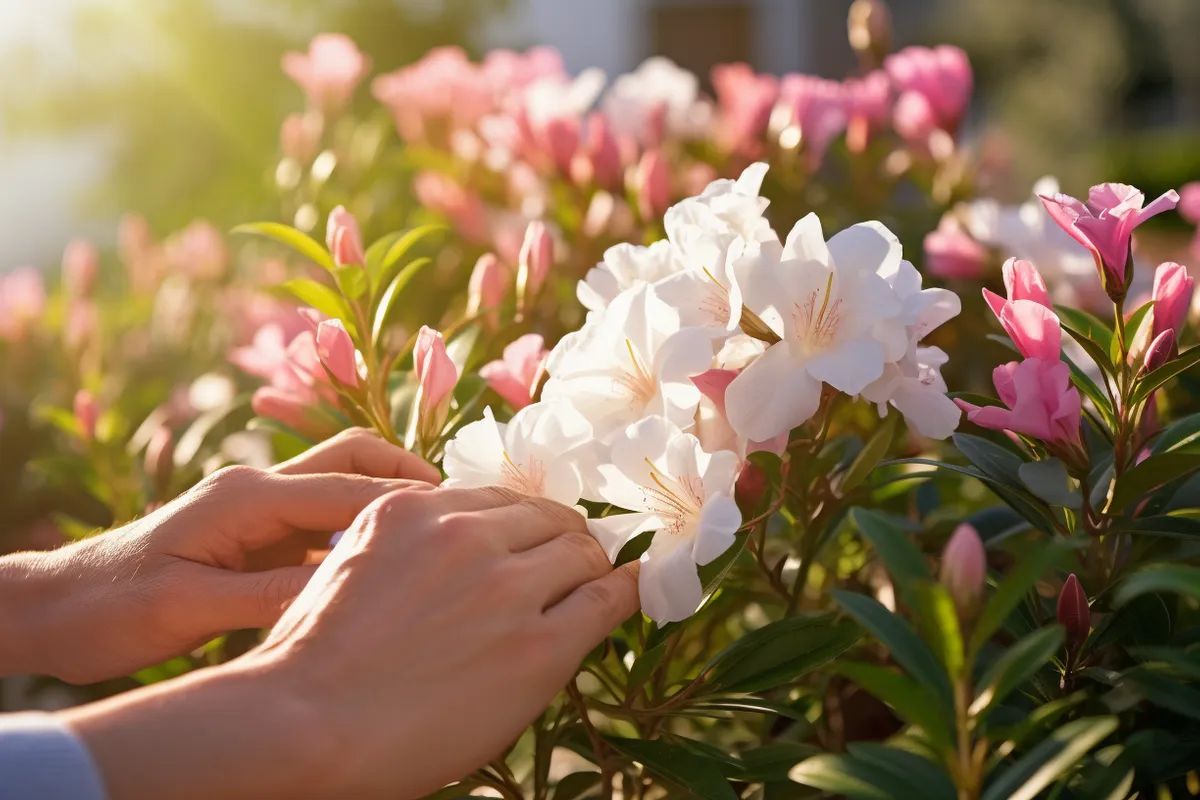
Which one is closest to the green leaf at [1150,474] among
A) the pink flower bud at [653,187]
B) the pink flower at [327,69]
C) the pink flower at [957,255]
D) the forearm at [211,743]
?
the forearm at [211,743]

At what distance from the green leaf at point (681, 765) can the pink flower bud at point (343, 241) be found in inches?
21.7

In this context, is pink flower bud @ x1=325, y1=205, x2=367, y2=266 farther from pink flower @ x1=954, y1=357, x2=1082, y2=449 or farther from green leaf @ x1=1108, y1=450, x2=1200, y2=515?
green leaf @ x1=1108, y1=450, x2=1200, y2=515

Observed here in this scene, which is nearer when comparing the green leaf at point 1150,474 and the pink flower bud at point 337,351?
the green leaf at point 1150,474

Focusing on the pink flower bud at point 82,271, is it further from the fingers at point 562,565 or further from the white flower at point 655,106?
the fingers at point 562,565

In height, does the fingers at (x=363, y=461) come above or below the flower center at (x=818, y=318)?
below

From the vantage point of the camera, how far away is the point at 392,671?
76 cm

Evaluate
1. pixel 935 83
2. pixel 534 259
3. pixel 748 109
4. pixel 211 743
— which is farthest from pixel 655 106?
pixel 211 743

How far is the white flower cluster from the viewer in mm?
886

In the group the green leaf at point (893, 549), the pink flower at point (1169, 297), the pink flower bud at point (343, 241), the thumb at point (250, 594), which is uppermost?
the pink flower bud at point (343, 241)

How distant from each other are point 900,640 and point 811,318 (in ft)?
0.93

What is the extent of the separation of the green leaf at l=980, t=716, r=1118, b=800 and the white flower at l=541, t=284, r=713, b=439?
343 millimetres

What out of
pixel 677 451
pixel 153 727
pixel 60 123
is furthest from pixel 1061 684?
pixel 60 123

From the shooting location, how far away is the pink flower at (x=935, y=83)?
217cm

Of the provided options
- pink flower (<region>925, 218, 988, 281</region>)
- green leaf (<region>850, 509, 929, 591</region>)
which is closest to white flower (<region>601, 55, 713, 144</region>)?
pink flower (<region>925, 218, 988, 281</region>)
